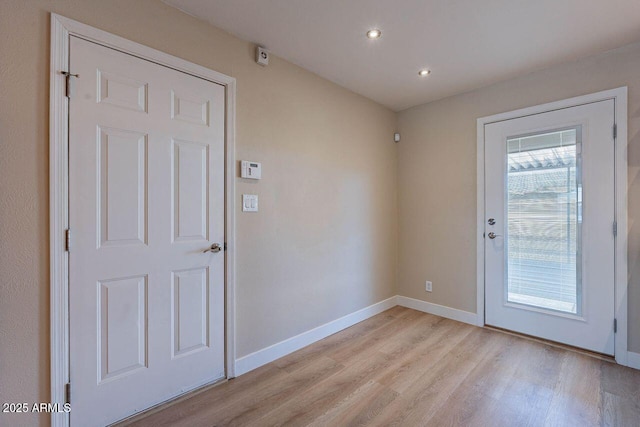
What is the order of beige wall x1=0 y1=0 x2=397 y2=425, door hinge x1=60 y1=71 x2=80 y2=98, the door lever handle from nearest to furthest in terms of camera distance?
beige wall x1=0 y1=0 x2=397 y2=425 < door hinge x1=60 y1=71 x2=80 y2=98 < the door lever handle

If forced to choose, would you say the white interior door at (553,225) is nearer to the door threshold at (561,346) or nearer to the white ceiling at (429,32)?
the door threshold at (561,346)

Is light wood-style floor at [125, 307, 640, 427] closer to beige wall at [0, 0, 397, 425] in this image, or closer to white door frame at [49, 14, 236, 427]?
beige wall at [0, 0, 397, 425]

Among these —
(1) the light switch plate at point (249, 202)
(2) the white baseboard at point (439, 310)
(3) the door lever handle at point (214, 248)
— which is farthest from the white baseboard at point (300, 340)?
(1) the light switch plate at point (249, 202)

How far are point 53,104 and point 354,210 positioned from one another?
8.35 feet

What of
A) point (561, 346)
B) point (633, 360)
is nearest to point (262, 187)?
point (561, 346)

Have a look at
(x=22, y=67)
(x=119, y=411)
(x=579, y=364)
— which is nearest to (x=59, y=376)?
(x=119, y=411)

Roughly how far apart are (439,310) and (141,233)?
318 cm

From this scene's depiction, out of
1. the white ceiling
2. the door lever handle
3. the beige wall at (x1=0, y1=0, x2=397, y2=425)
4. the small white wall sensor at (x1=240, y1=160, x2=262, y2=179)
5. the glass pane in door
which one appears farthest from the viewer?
the glass pane in door

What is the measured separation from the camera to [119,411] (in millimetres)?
1659

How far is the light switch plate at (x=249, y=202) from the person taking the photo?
2230 millimetres

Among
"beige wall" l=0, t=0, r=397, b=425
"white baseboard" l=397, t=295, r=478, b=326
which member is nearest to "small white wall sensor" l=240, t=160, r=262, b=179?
"beige wall" l=0, t=0, r=397, b=425

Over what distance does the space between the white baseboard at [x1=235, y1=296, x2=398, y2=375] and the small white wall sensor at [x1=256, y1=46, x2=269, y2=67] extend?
2338 millimetres

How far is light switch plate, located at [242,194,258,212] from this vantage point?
7.32ft

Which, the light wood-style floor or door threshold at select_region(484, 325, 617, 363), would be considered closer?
the light wood-style floor
